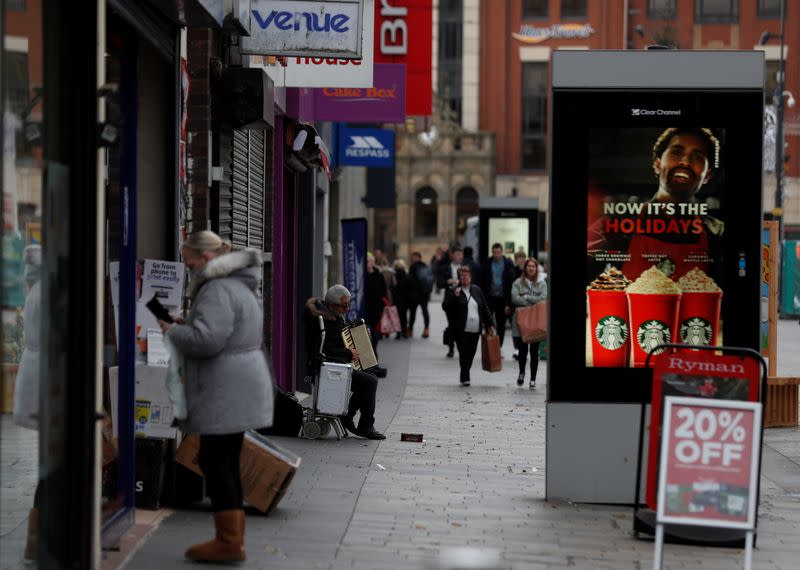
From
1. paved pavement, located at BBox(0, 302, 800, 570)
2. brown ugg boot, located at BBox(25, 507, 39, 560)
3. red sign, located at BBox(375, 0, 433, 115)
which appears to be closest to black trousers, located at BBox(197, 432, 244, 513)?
paved pavement, located at BBox(0, 302, 800, 570)

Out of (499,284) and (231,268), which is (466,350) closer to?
(499,284)

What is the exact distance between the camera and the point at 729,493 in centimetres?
682

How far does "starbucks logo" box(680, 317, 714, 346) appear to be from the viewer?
9359 mm

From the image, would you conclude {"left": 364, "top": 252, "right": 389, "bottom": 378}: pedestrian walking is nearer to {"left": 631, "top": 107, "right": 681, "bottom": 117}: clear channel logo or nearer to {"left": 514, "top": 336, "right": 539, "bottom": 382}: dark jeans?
{"left": 514, "top": 336, "right": 539, "bottom": 382}: dark jeans

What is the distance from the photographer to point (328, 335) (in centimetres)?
1245

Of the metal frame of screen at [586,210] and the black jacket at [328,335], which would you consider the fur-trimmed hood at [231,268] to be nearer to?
the metal frame of screen at [586,210]

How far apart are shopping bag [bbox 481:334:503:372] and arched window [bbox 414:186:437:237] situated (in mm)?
51916

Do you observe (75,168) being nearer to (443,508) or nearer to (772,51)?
(443,508)

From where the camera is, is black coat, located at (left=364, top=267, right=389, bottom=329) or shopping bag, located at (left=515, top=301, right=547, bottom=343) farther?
black coat, located at (left=364, top=267, right=389, bottom=329)

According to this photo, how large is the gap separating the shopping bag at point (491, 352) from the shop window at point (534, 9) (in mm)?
50236

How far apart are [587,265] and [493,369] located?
30.9 feet

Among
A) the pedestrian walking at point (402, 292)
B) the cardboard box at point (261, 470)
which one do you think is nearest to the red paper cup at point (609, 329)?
the cardboard box at point (261, 470)

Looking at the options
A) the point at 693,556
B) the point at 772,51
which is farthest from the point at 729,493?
the point at 772,51

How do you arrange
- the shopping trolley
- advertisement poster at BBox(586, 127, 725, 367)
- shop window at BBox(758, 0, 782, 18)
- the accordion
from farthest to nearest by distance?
shop window at BBox(758, 0, 782, 18)
the accordion
the shopping trolley
advertisement poster at BBox(586, 127, 725, 367)
